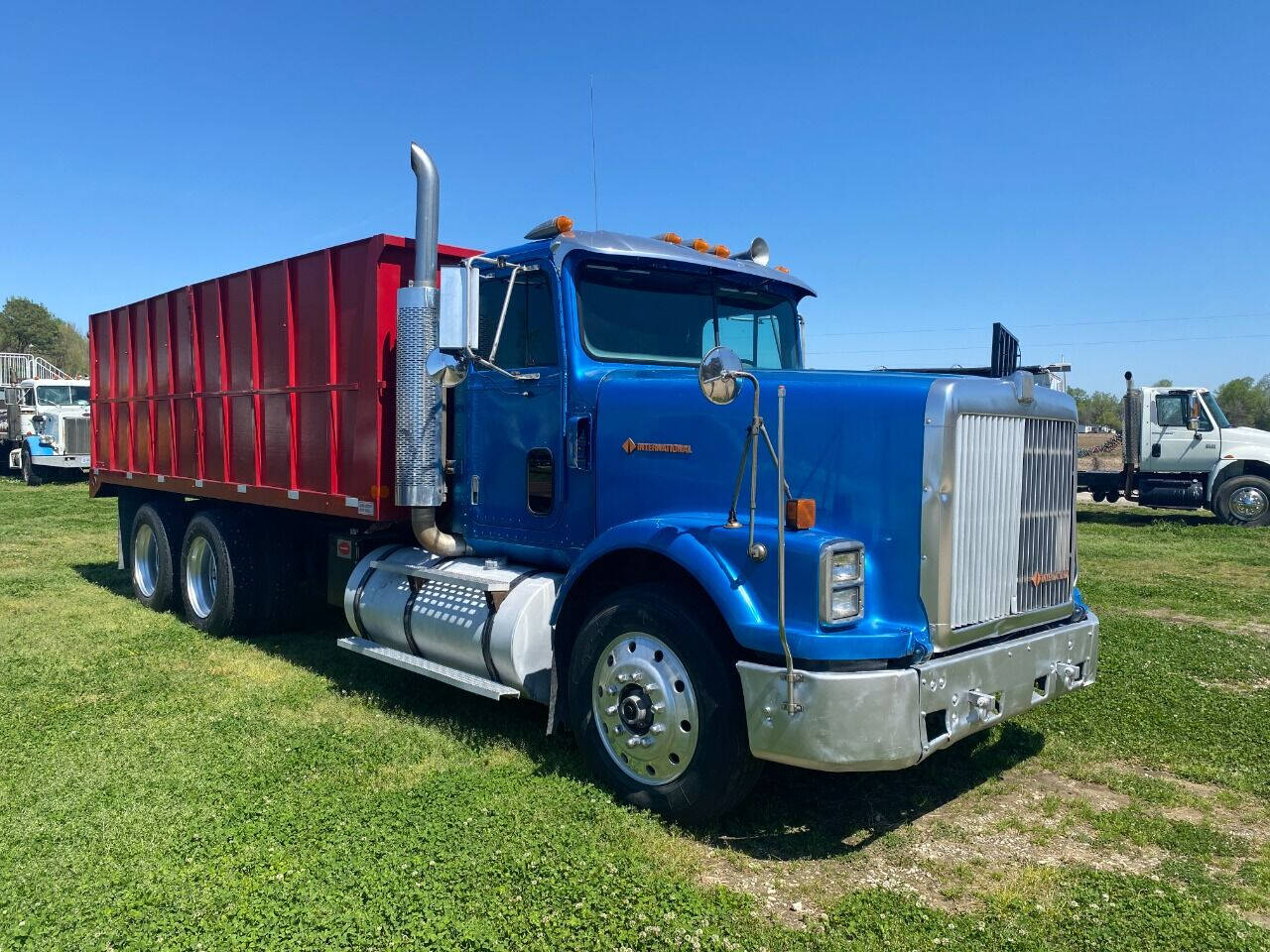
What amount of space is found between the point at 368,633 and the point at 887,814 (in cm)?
359

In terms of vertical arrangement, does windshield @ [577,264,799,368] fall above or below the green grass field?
above

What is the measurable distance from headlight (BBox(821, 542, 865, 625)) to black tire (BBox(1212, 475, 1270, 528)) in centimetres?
1558

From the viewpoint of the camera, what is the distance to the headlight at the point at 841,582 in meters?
3.83

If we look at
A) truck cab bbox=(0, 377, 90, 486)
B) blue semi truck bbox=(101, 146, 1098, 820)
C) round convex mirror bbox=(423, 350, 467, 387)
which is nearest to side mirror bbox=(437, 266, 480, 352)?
blue semi truck bbox=(101, 146, 1098, 820)

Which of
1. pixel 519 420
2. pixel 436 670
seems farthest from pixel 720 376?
pixel 436 670

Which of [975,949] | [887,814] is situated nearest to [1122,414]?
[887,814]

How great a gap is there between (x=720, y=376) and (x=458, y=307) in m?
1.78

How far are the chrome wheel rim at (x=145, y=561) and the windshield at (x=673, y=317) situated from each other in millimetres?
6294

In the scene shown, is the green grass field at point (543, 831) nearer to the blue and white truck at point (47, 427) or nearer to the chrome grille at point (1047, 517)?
the chrome grille at point (1047, 517)

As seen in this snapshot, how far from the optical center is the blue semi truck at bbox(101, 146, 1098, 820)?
3947mm

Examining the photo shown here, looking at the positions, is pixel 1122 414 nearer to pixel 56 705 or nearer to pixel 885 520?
pixel 885 520

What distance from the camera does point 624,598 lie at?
4590 millimetres

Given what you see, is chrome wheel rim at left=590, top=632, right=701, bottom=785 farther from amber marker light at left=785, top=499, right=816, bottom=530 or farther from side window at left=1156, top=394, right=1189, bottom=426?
side window at left=1156, top=394, right=1189, bottom=426

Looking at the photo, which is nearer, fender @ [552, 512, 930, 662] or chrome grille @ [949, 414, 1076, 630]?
fender @ [552, 512, 930, 662]
